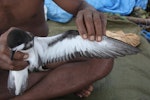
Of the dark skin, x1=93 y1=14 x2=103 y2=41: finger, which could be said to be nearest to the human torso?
the dark skin

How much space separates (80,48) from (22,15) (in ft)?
1.26

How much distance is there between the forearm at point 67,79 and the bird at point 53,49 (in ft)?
0.25

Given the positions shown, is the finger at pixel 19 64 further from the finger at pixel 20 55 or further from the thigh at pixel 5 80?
the thigh at pixel 5 80

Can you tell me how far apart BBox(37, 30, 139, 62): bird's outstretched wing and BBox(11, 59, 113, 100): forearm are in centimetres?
11

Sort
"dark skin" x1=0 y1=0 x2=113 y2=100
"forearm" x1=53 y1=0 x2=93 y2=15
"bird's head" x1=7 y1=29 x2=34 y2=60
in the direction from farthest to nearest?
"forearm" x1=53 y1=0 x2=93 y2=15, "dark skin" x1=0 y1=0 x2=113 y2=100, "bird's head" x1=7 y1=29 x2=34 y2=60

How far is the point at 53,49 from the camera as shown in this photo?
1495 mm

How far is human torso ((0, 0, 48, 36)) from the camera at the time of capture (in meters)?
1.60

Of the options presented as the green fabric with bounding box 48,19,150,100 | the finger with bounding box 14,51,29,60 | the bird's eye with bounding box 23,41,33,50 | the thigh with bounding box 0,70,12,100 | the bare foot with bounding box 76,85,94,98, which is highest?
the bird's eye with bounding box 23,41,33,50

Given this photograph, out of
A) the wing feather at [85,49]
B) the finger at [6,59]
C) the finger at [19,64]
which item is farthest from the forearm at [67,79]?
the finger at [6,59]

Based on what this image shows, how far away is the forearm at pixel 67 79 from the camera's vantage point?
160 cm

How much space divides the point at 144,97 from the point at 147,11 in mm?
1367

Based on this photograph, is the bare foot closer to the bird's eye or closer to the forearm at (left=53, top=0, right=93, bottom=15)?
the forearm at (left=53, top=0, right=93, bottom=15)

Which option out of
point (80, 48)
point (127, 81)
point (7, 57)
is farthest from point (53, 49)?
point (127, 81)

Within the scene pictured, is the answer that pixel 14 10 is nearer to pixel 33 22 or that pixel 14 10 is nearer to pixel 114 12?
pixel 33 22
